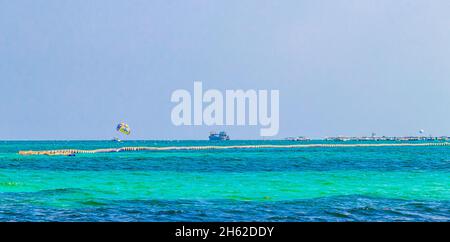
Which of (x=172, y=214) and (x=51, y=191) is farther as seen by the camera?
(x=51, y=191)

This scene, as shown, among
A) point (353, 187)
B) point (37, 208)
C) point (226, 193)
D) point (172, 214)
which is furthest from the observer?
point (353, 187)

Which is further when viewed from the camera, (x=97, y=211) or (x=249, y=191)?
(x=249, y=191)

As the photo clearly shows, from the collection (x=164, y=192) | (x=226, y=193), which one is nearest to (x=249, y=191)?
(x=226, y=193)

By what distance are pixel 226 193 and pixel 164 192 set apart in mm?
3479

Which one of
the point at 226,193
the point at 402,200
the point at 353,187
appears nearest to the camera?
the point at 402,200

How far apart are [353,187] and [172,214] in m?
15.4

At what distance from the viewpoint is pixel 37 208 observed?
75.7ft
